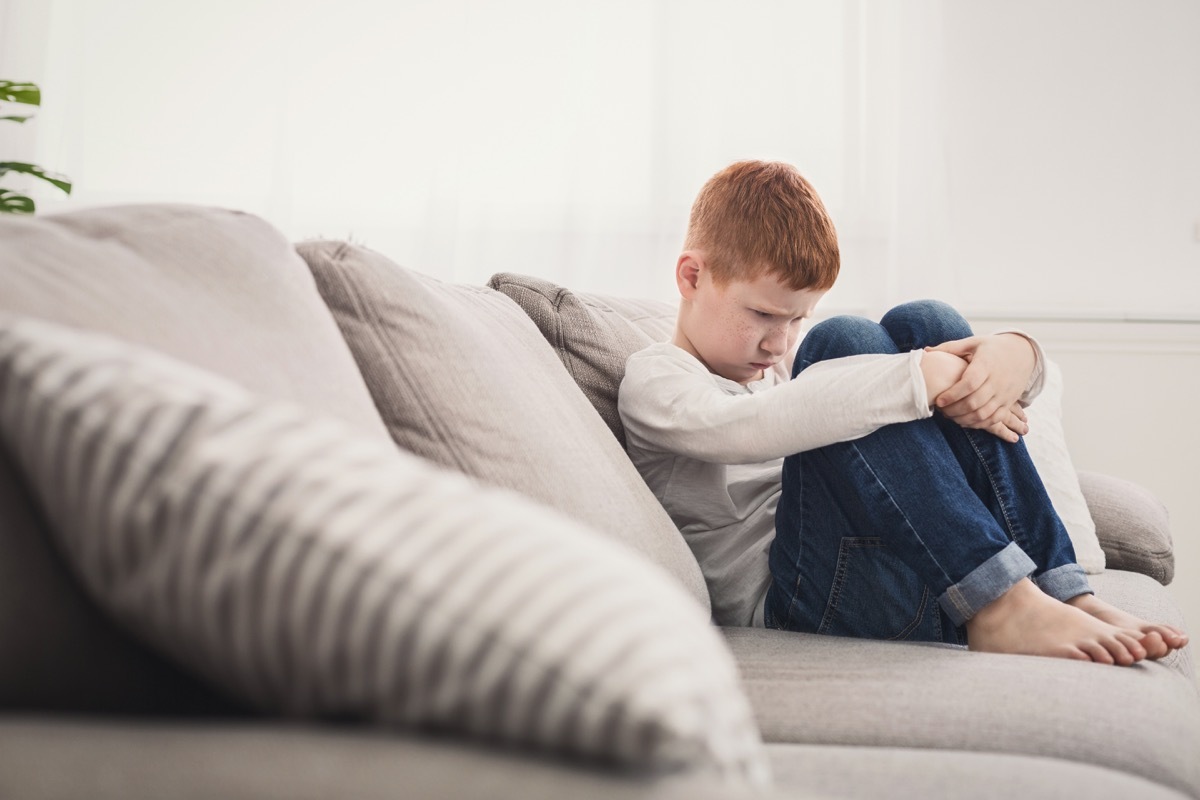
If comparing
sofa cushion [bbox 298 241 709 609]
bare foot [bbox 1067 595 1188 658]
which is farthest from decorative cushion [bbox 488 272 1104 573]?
bare foot [bbox 1067 595 1188 658]

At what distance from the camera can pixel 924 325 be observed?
4.42 feet

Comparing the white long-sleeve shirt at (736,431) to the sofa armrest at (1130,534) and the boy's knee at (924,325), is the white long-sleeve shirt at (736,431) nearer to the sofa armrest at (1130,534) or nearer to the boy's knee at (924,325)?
the boy's knee at (924,325)

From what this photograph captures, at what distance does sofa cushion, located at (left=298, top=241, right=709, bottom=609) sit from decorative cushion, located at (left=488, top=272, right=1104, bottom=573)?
258 millimetres

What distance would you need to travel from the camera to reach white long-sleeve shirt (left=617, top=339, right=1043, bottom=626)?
3.72 feet

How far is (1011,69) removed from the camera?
2721 millimetres

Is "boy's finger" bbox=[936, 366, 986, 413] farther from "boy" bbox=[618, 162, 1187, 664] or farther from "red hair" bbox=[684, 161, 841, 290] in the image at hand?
"red hair" bbox=[684, 161, 841, 290]

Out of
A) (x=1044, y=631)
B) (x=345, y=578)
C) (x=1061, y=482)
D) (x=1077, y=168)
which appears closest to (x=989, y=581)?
(x=1044, y=631)

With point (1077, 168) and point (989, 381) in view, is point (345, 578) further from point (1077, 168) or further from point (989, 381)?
point (1077, 168)

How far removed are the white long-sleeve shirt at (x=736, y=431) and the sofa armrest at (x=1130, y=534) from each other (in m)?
0.66

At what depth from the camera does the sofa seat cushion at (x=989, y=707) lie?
0.81 m

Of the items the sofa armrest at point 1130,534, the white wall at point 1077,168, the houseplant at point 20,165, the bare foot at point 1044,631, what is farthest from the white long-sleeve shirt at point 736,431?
the white wall at point 1077,168

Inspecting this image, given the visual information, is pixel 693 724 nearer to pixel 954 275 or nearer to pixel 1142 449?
pixel 954 275

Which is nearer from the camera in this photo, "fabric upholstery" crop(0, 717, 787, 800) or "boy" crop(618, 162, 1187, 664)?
"fabric upholstery" crop(0, 717, 787, 800)

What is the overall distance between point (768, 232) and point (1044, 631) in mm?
616
